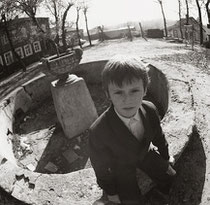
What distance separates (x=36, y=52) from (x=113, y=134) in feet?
89.5

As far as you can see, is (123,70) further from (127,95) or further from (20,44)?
(20,44)

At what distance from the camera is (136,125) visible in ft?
6.47

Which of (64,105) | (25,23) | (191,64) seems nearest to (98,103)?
(64,105)

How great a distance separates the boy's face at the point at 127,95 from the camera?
1723mm

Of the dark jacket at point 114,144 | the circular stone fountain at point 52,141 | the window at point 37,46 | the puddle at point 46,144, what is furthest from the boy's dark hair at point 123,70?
the window at point 37,46

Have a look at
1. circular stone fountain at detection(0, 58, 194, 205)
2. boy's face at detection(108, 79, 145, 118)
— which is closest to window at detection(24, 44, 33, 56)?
circular stone fountain at detection(0, 58, 194, 205)

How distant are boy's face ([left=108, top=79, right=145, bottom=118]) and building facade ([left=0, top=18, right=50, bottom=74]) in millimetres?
19906

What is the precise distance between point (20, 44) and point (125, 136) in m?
25.9

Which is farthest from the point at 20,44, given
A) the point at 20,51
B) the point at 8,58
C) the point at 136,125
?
the point at 136,125

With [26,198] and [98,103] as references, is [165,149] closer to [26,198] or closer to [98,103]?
[26,198]

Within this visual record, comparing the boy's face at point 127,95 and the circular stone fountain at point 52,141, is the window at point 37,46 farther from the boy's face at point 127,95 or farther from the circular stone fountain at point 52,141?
the boy's face at point 127,95

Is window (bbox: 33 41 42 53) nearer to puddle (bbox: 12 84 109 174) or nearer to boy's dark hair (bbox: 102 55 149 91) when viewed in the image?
puddle (bbox: 12 84 109 174)

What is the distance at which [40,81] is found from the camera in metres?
8.32

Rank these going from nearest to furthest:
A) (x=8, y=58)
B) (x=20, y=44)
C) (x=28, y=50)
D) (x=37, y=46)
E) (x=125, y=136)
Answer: (x=125, y=136)
(x=8, y=58)
(x=20, y=44)
(x=28, y=50)
(x=37, y=46)
